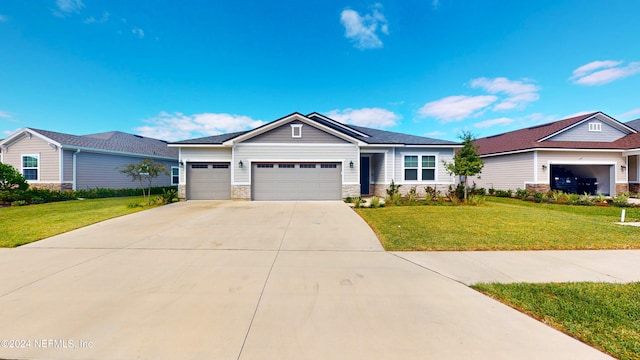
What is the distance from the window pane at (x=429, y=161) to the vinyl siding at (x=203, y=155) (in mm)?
12420

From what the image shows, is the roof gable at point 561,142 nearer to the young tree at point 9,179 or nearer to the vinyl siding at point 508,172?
the vinyl siding at point 508,172

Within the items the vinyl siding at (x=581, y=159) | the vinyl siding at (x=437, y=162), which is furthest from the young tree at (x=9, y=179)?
the vinyl siding at (x=581, y=159)

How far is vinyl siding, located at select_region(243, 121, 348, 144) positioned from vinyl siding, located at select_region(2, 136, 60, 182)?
40.4ft

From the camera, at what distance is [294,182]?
14.1 metres

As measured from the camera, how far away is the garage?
1731 centimetres

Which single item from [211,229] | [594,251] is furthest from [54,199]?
[594,251]

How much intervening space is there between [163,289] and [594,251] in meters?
8.89

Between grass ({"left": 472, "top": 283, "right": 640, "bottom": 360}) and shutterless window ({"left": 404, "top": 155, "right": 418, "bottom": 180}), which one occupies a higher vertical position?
→ shutterless window ({"left": 404, "top": 155, "right": 418, "bottom": 180})

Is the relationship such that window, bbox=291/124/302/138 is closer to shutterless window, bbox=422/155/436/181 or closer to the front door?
the front door

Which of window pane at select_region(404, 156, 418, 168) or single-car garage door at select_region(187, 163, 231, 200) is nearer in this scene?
single-car garage door at select_region(187, 163, 231, 200)

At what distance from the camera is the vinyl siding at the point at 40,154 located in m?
14.8

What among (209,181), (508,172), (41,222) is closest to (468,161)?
(508,172)

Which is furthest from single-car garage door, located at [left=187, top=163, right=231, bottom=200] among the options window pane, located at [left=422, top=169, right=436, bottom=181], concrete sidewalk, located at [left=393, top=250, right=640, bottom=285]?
window pane, located at [left=422, top=169, right=436, bottom=181]

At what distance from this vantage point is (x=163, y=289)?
367 cm
